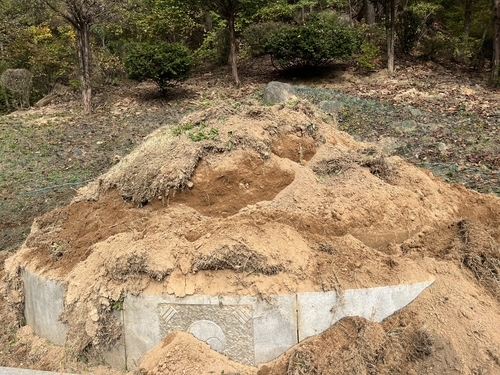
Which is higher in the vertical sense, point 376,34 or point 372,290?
point 372,290

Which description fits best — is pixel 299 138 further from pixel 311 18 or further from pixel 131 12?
pixel 131 12

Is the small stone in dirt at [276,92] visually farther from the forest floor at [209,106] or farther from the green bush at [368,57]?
the green bush at [368,57]

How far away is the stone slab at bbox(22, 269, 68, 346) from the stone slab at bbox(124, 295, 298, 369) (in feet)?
3.30

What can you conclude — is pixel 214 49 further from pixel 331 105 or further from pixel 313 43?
pixel 331 105

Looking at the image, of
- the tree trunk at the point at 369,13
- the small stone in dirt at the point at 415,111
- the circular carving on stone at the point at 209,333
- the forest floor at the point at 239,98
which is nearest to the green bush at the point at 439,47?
the forest floor at the point at 239,98

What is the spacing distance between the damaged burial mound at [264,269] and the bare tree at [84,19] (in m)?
8.76

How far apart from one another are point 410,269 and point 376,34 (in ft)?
43.1

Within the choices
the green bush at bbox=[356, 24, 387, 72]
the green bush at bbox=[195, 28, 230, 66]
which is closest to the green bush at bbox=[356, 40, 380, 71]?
the green bush at bbox=[356, 24, 387, 72]

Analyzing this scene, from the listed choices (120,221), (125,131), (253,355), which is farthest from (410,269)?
(125,131)

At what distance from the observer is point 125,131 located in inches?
442

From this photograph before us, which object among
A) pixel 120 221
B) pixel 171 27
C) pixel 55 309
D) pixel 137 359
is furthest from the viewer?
pixel 171 27

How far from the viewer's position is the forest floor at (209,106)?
298 inches

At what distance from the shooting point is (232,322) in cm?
350

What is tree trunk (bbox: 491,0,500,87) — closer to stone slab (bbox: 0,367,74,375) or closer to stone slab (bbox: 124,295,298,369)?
stone slab (bbox: 124,295,298,369)
